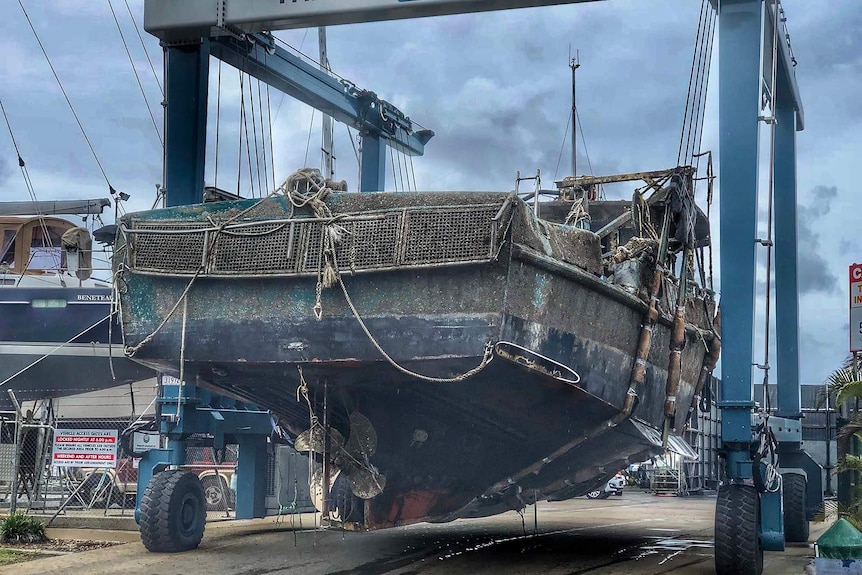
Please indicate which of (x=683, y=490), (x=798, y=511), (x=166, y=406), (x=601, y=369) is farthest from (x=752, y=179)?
(x=683, y=490)

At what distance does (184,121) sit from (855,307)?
1271 centimetres

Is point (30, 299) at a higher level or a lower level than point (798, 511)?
higher

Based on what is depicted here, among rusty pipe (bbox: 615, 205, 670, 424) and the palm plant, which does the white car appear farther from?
rusty pipe (bbox: 615, 205, 670, 424)

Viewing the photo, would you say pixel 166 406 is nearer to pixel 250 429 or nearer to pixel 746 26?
pixel 250 429

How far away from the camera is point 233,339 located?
734 cm

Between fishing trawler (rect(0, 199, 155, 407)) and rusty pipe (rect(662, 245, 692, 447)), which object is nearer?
rusty pipe (rect(662, 245, 692, 447))

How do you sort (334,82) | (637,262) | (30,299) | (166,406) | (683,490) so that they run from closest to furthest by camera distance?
(637,262) → (166,406) → (334,82) → (30,299) → (683,490)

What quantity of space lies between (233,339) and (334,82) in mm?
7074

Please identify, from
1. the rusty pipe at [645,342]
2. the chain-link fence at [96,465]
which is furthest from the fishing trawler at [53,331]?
the rusty pipe at [645,342]

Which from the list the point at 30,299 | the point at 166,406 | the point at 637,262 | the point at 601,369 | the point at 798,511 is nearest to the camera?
the point at 601,369

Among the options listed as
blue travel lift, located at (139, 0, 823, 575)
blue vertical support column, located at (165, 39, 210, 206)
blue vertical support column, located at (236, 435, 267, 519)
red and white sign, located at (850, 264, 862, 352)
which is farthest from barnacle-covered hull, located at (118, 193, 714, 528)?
red and white sign, located at (850, 264, 862, 352)

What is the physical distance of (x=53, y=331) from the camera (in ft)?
58.1

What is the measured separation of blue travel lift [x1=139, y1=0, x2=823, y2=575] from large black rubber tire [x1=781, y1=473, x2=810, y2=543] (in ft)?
0.05

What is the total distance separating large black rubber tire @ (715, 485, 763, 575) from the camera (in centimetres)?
743
